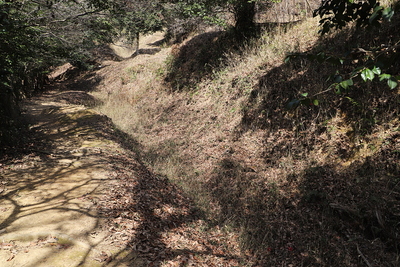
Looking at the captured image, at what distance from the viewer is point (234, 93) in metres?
11.5

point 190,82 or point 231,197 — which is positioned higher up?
point 190,82

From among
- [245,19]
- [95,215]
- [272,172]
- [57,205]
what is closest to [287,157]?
[272,172]

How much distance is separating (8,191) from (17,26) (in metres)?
4.64

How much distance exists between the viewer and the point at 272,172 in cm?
745

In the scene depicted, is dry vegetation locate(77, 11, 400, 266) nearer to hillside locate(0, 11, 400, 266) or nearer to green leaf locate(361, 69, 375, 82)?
hillside locate(0, 11, 400, 266)

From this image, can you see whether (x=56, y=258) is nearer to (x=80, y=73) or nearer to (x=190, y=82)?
(x=190, y=82)

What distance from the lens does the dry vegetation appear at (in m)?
5.14

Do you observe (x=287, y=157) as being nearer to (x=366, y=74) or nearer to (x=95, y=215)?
(x=95, y=215)

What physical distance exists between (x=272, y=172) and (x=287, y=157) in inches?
26.1

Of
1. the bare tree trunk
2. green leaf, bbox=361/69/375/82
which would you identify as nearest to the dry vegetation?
the bare tree trunk

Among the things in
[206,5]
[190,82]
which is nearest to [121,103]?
[190,82]

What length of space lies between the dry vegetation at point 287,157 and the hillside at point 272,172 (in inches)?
1.2

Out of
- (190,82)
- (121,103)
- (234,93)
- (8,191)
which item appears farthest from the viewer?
(121,103)

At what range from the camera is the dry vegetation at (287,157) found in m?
5.14
